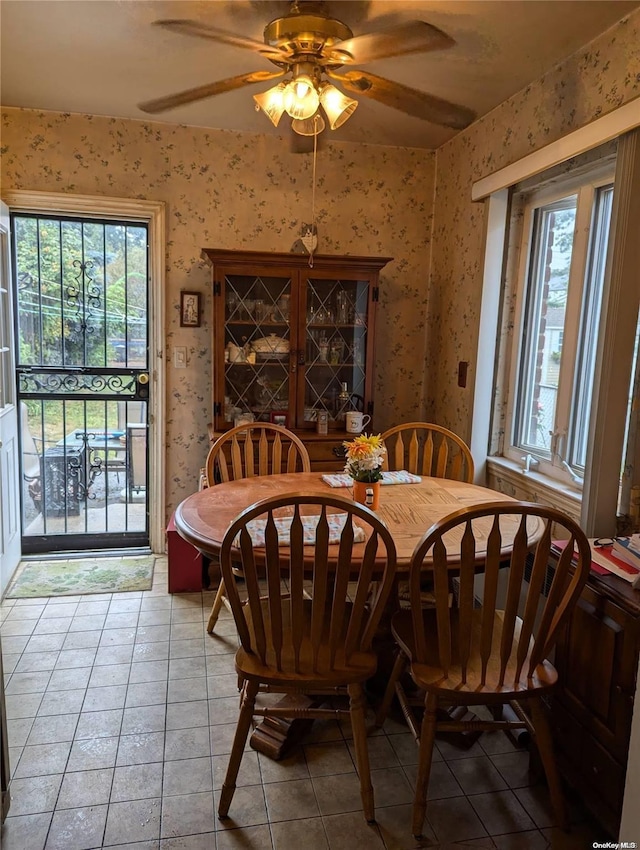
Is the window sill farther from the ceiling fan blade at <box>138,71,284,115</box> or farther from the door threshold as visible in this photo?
the door threshold

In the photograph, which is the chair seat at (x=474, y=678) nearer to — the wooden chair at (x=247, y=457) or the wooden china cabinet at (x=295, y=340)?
the wooden chair at (x=247, y=457)

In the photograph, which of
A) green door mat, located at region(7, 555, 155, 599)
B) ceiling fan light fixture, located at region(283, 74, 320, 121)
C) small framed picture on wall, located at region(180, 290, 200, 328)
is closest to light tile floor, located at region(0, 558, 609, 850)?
green door mat, located at region(7, 555, 155, 599)

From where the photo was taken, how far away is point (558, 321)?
2.76 metres

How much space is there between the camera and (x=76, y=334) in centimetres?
349

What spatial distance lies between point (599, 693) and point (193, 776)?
126cm

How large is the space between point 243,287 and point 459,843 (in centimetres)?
268

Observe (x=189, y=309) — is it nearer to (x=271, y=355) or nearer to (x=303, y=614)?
(x=271, y=355)

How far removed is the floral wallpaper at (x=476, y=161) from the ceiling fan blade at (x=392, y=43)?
79 cm

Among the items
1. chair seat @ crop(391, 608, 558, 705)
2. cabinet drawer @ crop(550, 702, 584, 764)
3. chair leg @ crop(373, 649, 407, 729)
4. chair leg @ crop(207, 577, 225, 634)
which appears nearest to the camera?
chair seat @ crop(391, 608, 558, 705)

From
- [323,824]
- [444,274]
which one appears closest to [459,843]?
Result: [323,824]

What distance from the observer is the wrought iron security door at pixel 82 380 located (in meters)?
3.41

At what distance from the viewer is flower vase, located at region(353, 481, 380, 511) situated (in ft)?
7.02

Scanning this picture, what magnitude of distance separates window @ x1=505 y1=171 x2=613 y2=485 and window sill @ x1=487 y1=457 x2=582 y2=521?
0.20ft

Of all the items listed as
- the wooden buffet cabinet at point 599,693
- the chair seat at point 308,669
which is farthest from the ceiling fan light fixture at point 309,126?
the wooden buffet cabinet at point 599,693
